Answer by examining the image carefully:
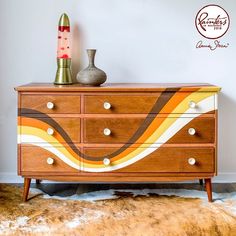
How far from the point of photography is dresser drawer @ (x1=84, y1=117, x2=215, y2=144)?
8.67 ft

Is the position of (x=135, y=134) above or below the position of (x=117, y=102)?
below

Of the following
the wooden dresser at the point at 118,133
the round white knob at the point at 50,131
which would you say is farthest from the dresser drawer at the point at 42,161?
the round white knob at the point at 50,131

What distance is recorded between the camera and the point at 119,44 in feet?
10.2

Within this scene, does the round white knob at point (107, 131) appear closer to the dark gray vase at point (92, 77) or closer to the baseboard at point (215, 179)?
the dark gray vase at point (92, 77)

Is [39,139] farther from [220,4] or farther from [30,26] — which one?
[220,4]

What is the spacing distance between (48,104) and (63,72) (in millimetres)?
388

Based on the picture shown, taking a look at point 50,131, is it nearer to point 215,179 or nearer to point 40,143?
point 40,143

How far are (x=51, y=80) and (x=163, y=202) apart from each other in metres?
1.32

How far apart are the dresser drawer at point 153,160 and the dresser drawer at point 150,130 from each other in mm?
69

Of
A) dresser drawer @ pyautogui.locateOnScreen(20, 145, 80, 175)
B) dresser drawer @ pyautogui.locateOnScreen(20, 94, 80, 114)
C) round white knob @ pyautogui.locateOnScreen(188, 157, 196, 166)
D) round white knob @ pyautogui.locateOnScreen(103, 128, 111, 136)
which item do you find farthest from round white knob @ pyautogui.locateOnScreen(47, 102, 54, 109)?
round white knob @ pyautogui.locateOnScreen(188, 157, 196, 166)

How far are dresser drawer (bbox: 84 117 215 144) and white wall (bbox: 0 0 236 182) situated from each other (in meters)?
0.60

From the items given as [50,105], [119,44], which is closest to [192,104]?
[119,44]

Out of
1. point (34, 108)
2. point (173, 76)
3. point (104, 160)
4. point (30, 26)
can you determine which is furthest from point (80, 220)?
point (30, 26)

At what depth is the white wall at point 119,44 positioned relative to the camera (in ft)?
10.1
